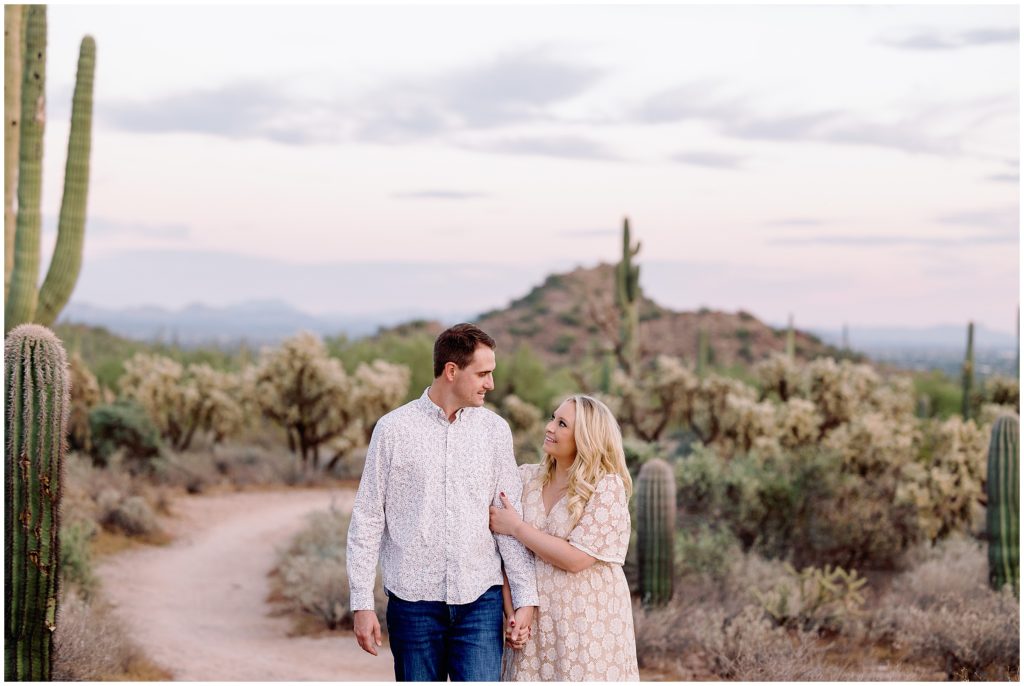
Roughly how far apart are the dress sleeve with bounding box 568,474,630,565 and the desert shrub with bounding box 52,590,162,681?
357cm

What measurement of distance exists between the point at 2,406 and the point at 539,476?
303cm

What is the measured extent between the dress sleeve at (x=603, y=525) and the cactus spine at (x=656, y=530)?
4.28m

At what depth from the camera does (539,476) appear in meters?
3.55

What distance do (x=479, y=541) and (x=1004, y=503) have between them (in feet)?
21.3

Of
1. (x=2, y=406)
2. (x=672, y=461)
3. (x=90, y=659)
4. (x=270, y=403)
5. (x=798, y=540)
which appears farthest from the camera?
(x=270, y=403)

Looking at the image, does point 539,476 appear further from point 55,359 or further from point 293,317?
point 293,317

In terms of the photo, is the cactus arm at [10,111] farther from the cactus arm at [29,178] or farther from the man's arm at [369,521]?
the man's arm at [369,521]

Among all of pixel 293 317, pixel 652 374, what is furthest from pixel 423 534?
pixel 293 317

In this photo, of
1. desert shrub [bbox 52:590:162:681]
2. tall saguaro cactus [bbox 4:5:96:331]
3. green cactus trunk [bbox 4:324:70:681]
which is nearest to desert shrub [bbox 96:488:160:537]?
desert shrub [bbox 52:590:162:681]

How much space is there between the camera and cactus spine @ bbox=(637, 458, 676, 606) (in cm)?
762

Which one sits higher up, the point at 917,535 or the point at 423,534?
the point at 423,534

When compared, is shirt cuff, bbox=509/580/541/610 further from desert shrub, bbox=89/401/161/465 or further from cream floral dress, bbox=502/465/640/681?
desert shrub, bbox=89/401/161/465

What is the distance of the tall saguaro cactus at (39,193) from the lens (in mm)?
7348

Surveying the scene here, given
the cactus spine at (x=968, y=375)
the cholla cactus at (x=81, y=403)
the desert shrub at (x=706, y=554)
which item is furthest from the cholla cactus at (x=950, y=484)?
the cholla cactus at (x=81, y=403)
